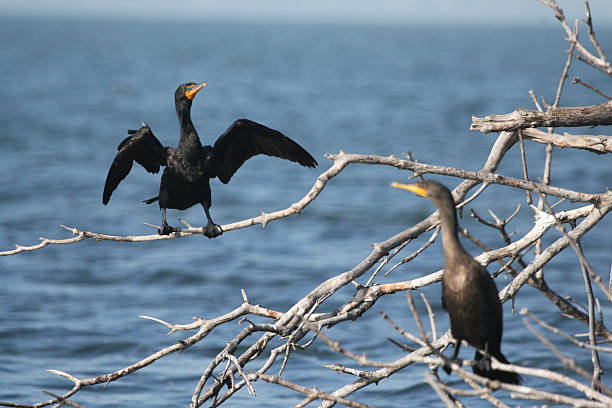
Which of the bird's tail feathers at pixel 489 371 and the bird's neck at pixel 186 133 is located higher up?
the bird's neck at pixel 186 133

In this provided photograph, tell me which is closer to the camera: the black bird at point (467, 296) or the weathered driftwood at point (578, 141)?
the black bird at point (467, 296)

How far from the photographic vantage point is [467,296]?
11.9 ft

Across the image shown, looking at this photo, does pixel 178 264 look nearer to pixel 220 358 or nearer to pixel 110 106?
pixel 220 358

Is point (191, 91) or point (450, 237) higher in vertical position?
point (191, 91)

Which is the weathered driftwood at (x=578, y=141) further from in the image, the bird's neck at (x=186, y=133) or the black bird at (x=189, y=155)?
the bird's neck at (x=186, y=133)

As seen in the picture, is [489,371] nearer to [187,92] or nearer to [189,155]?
[189,155]

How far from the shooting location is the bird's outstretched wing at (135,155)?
5316 millimetres

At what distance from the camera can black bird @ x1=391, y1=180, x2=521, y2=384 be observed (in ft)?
11.9

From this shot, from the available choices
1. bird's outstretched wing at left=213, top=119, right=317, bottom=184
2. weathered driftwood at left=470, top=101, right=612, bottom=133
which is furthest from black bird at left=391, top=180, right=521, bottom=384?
bird's outstretched wing at left=213, top=119, right=317, bottom=184

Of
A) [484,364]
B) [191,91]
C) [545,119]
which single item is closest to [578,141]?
[545,119]

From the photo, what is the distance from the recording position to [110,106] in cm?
3509

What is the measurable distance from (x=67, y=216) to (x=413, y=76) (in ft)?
134

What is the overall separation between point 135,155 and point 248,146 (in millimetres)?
768

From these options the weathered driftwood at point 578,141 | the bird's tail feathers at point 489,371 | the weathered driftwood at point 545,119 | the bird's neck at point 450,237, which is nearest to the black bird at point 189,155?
the weathered driftwood at point 545,119
